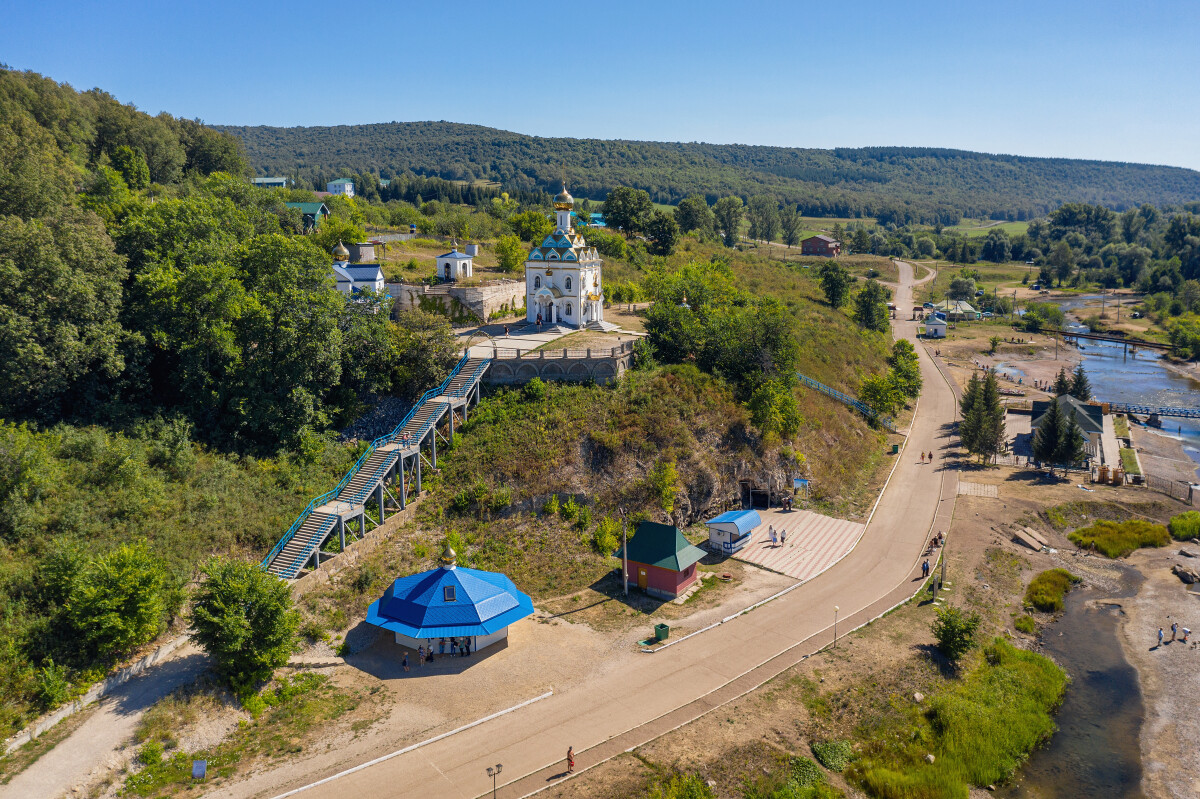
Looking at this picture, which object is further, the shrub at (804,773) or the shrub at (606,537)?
the shrub at (606,537)

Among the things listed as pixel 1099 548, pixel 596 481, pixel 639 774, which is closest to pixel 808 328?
pixel 1099 548

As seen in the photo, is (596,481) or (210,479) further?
(596,481)

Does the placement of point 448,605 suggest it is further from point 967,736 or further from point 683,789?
point 967,736

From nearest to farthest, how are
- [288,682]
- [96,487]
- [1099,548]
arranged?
[288,682], [96,487], [1099,548]

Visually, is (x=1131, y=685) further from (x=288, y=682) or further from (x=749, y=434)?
(x=288, y=682)

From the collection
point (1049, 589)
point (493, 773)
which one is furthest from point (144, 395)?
point (1049, 589)

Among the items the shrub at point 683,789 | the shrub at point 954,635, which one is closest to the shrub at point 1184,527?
the shrub at point 954,635

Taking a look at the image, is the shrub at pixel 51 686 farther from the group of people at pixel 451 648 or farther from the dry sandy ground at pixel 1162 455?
the dry sandy ground at pixel 1162 455

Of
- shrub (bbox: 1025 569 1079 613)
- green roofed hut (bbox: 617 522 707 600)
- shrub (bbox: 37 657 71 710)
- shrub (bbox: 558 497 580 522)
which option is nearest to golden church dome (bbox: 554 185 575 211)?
shrub (bbox: 558 497 580 522)
